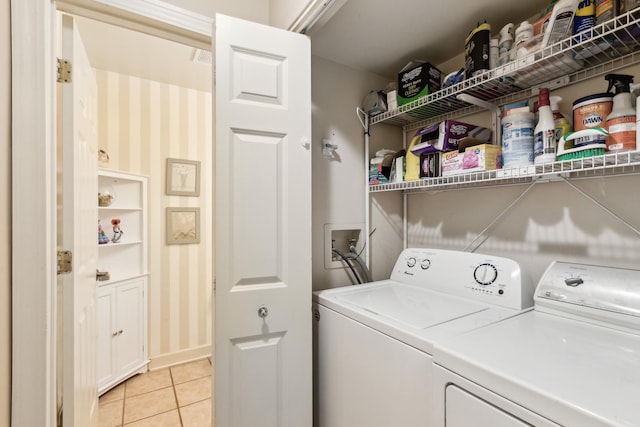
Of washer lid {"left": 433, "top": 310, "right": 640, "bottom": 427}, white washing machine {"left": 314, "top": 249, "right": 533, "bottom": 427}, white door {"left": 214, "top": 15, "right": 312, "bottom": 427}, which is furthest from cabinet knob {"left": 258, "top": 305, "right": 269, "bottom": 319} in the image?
washer lid {"left": 433, "top": 310, "right": 640, "bottom": 427}

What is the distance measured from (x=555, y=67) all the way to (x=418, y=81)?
57 cm

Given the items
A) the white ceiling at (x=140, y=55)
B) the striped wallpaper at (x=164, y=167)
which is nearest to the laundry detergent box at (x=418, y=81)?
the white ceiling at (x=140, y=55)

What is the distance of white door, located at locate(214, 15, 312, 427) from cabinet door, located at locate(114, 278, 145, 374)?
1.74 metres

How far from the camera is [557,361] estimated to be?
0.72m

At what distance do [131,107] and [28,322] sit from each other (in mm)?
2245

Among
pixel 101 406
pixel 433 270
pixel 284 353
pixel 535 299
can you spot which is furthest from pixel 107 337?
pixel 535 299

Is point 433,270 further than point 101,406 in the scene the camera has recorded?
No

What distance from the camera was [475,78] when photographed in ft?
4.08

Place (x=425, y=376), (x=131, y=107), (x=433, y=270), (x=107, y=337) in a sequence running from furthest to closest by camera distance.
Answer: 1. (x=131, y=107)
2. (x=107, y=337)
3. (x=433, y=270)
4. (x=425, y=376)

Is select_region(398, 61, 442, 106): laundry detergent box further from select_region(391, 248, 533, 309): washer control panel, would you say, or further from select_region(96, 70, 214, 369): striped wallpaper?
select_region(96, 70, 214, 369): striped wallpaper

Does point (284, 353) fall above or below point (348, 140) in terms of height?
below

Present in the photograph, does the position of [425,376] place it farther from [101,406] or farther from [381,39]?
[101,406]

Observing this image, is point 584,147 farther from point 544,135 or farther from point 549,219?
point 549,219

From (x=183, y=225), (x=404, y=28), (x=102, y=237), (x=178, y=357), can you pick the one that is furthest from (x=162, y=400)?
(x=404, y=28)
